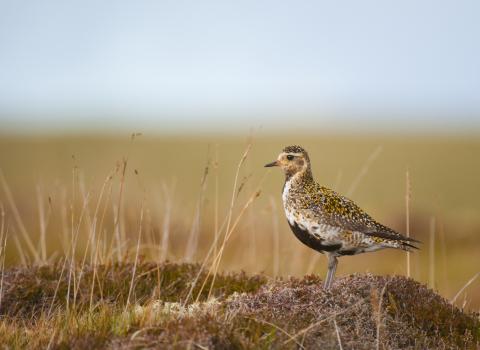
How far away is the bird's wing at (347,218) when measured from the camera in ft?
23.1

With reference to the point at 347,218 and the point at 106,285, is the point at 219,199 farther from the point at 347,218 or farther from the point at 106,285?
the point at 347,218

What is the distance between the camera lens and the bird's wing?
7027 mm

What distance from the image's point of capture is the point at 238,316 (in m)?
5.72

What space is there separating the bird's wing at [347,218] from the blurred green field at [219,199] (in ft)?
2.42

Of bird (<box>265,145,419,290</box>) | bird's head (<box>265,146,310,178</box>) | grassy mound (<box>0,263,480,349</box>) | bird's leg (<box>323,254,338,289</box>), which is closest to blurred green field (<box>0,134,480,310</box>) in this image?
bird's head (<box>265,146,310,178</box>)

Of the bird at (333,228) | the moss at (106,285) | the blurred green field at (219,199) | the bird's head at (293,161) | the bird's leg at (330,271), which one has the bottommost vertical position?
the blurred green field at (219,199)

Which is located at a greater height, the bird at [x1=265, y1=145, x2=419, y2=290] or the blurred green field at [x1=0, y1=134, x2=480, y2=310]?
the bird at [x1=265, y1=145, x2=419, y2=290]

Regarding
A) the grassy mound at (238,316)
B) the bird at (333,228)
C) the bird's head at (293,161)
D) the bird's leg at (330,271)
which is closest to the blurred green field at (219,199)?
the bird's head at (293,161)

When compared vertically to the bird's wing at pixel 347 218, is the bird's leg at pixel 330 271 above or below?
below

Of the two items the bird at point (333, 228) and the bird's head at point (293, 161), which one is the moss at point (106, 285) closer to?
the bird at point (333, 228)

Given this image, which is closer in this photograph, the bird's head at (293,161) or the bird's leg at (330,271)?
the bird's leg at (330,271)

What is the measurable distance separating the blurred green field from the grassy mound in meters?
0.67

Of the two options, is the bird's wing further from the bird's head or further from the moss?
A: the moss

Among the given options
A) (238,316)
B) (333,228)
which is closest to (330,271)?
(333,228)
